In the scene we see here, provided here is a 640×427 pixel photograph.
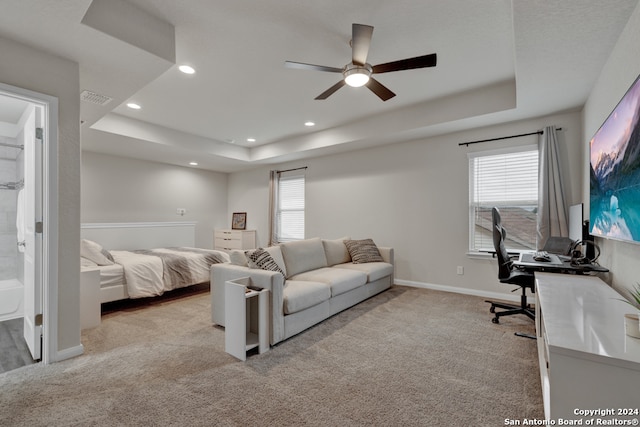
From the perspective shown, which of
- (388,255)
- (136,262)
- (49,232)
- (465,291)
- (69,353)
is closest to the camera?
(49,232)

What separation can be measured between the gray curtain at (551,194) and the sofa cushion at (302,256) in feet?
9.24

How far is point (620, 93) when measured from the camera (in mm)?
2051

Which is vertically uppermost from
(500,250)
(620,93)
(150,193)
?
(620,93)

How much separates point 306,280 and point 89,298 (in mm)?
2281

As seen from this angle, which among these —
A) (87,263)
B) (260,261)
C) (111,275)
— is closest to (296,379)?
(260,261)

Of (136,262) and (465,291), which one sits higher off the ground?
(136,262)

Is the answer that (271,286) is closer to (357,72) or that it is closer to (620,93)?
(357,72)

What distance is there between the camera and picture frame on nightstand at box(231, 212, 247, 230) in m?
7.47

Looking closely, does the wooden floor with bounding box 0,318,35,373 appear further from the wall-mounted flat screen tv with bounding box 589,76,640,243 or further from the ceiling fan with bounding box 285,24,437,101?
the wall-mounted flat screen tv with bounding box 589,76,640,243

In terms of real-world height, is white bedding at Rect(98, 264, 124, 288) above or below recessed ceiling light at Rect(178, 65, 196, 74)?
below

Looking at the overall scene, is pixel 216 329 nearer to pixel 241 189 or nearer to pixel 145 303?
pixel 145 303

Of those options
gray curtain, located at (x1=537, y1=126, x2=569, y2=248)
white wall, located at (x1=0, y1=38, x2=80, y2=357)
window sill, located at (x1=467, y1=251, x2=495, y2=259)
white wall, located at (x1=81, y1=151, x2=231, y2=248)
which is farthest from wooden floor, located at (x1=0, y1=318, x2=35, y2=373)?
gray curtain, located at (x1=537, y1=126, x2=569, y2=248)

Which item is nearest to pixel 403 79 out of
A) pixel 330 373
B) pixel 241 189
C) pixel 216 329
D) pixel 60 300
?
pixel 330 373

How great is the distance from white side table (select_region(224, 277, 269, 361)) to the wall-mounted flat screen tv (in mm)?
2510
